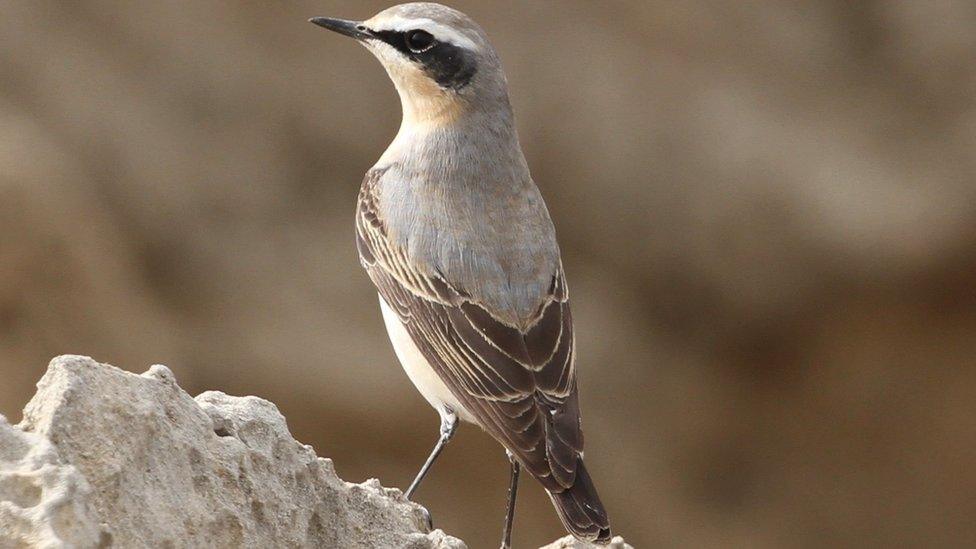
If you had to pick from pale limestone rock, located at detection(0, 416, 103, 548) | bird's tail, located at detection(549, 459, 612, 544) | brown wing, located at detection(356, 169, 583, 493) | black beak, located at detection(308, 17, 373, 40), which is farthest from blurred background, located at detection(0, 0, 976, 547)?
pale limestone rock, located at detection(0, 416, 103, 548)

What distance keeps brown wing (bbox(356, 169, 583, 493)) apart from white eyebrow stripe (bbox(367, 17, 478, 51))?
→ 0.78 m

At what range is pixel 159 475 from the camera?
3.31 m

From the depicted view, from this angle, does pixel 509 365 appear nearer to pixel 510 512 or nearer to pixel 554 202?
pixel 510 512

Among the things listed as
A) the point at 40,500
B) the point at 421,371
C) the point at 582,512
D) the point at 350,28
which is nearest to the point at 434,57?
the point at 350,28

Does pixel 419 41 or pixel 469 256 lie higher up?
pixel 419 41

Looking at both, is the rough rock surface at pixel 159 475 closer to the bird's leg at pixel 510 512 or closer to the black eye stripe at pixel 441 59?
the bird's leg at pixel 510 512

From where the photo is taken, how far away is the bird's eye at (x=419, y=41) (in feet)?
17.6

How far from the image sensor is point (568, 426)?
4.98 meters

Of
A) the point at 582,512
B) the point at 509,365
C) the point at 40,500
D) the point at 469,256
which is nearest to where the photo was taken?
the point at 40,500

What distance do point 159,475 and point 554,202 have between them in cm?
714

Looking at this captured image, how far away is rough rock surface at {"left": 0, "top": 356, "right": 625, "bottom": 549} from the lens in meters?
2.85

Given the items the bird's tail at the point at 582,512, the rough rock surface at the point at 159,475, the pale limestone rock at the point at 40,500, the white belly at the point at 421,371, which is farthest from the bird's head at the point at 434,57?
the pale limestone rock at the point at 40,500

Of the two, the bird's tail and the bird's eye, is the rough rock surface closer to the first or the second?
the bird's tail

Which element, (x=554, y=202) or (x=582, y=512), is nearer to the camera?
(x=582, y=512)
